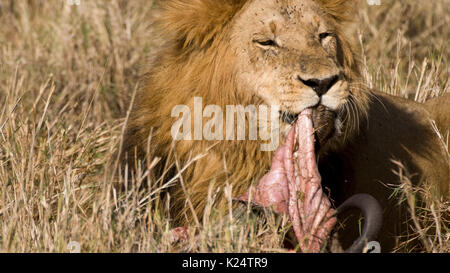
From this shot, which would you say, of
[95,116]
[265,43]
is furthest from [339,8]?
[95,116]

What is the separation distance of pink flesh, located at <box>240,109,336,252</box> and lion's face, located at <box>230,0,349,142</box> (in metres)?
0.08

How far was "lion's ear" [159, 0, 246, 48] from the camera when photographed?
3680mm

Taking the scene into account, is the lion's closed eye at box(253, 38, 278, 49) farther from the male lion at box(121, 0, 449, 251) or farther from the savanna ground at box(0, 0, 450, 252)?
Result: the savanna ground at box(0, 0, 450, 252)

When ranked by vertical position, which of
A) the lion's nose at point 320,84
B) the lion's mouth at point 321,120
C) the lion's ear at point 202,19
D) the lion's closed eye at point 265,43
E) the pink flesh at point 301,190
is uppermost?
the lion's ear at point 202,19

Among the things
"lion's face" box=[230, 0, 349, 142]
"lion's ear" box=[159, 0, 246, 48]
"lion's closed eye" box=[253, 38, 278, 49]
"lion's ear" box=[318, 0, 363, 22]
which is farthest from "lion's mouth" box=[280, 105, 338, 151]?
"lion's ear" box=[318, 0, 363, 22]

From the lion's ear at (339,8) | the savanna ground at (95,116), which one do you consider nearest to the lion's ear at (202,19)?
the savanna ground at (95,116)

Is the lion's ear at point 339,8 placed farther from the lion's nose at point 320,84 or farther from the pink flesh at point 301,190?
the pink flesh at point 301,190

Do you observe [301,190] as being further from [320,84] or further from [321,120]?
[320,84]

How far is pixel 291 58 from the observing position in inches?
136

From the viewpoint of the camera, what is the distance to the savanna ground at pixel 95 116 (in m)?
3.35

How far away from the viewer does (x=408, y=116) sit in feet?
14.6

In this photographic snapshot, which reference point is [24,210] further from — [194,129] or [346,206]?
→ [346,206]

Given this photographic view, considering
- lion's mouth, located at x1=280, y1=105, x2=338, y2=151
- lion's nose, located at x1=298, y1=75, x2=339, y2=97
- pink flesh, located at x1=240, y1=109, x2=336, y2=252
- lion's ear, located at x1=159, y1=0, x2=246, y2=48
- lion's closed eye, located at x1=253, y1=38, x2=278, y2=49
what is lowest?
pink flesh, located at x1=240, y1=109, x2=336, y2=252
